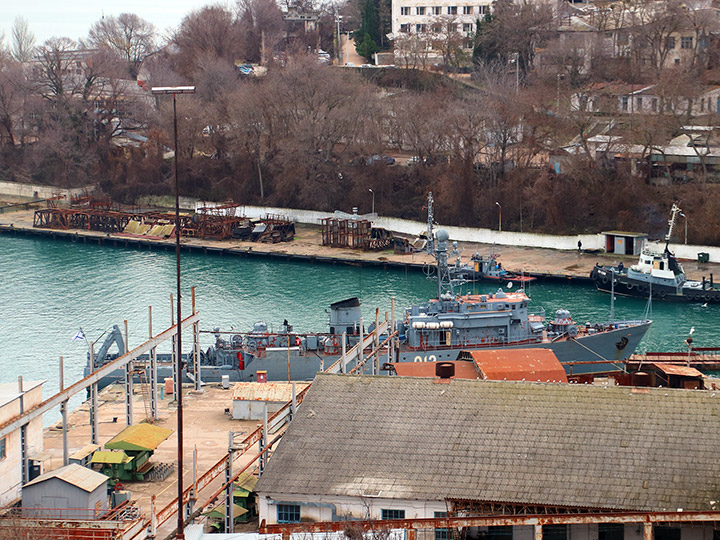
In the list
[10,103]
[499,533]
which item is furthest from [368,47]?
[499,533]

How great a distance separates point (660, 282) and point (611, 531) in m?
43.1

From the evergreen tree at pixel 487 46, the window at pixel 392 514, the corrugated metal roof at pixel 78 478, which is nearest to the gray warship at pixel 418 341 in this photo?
the corrugated metal roof at pixel 78 478

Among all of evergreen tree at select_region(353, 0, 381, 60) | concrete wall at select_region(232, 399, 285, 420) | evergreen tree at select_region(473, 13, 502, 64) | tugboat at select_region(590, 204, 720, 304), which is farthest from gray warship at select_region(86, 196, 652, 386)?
evergreen tree at select_region(353, 0, 381, 60)

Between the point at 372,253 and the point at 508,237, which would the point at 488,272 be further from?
the point at 372,253

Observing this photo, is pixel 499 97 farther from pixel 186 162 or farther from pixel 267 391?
pixel 267 391

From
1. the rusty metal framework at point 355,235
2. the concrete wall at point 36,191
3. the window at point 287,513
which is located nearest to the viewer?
the window at point 287,513

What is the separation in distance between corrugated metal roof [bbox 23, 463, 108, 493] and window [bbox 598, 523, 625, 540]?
1342 centimetres

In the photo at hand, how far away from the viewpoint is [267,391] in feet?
155

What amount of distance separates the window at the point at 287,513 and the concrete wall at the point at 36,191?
8269cm

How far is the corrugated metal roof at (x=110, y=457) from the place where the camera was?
39.2 m

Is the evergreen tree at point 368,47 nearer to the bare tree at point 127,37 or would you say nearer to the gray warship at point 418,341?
the bare tree at point 127,37

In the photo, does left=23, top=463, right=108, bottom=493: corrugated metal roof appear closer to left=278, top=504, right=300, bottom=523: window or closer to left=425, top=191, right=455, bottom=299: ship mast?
left=278, top=504, right=300, bottom=523: window

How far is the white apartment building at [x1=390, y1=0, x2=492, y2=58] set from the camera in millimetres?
123812

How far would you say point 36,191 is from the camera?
114 m
